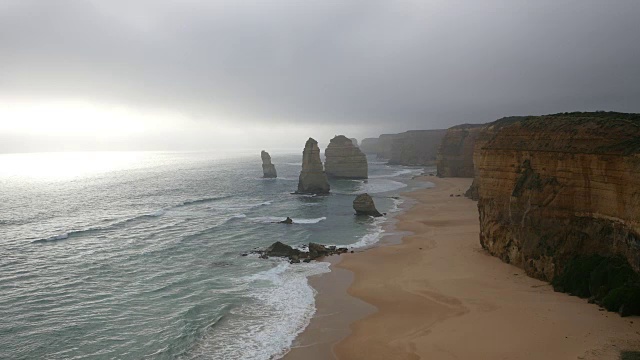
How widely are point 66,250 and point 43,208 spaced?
3914 cm

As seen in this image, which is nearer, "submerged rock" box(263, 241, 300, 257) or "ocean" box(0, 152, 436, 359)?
"ocean" box(0, 152, 436, 359)

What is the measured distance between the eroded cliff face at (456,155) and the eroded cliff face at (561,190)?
2886 inches

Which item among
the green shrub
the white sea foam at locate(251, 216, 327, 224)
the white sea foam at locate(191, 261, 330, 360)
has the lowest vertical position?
the white sea foam at locate(191, 261, 330, 360)

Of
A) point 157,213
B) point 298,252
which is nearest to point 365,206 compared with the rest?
point 298,252

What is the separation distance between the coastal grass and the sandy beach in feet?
1.93

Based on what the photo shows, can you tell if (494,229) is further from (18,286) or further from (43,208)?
(43,208)

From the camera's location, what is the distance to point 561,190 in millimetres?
25438

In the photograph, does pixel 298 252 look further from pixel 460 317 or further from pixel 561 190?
Result: pixel 561 190

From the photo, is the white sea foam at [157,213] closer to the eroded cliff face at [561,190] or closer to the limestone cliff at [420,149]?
the eroded cliff face at [561,190]

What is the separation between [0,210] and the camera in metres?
69.8

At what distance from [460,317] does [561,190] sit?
10758 mm

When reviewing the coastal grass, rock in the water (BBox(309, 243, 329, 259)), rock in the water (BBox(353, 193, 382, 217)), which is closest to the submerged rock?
rock in the water (BBox(309, 243, 329, 259))

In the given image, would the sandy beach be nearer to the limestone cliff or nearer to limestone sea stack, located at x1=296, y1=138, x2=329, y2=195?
limestone sea stack, located at x1=296, y1=138, x2=329, y2=195

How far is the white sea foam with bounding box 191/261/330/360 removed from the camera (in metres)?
19.8
